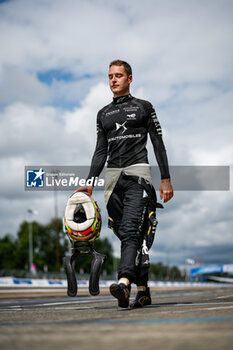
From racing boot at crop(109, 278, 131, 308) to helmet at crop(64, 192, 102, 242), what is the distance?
605 mm

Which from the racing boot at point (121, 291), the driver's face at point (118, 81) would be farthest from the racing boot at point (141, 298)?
the driver's face at point (118, 81)

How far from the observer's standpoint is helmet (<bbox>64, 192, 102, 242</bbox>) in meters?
4.63

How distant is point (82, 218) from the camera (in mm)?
4754

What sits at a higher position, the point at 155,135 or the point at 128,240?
the point at 155,135

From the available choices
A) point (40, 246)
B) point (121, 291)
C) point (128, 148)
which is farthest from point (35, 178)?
point (40, 246)

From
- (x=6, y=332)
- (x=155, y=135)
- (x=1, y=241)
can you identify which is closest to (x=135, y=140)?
(x=155, y=135)

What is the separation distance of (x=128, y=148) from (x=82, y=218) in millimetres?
839

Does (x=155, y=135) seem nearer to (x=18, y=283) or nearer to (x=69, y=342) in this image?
(x=69, y=342)

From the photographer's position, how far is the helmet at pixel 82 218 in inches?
182

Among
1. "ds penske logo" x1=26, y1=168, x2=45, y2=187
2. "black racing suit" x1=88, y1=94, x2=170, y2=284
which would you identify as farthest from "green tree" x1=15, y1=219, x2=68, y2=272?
"black racing suit" x1=88, y1=94, x2=170, y2=284

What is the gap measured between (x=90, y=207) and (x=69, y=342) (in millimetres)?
2942

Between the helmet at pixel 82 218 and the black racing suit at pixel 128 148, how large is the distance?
0.25 metres

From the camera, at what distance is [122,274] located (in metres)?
4.39

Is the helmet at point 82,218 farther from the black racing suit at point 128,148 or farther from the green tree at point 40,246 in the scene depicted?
the green tree at point 40,246
